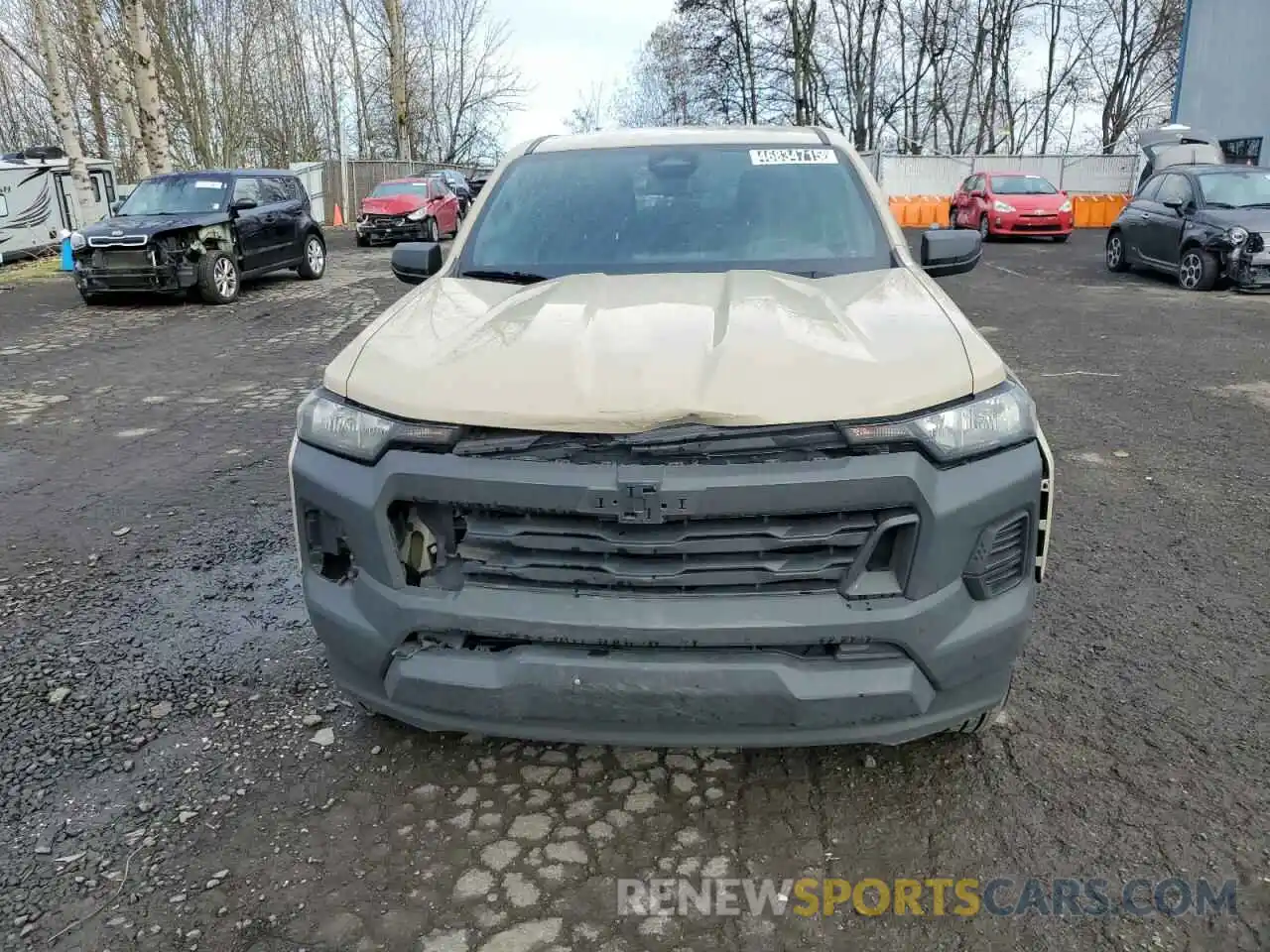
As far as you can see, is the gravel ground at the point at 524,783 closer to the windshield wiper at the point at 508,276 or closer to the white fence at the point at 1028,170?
Answer: the windshield wiper at the point at 508,276

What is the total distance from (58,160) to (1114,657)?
2262 centimetres

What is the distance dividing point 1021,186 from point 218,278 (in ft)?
57.5

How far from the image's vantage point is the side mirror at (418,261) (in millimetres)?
4180

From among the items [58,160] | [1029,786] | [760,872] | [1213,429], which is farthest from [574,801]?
[58,160]

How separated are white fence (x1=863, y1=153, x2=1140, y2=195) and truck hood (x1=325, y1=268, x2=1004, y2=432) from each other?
31.4 meters

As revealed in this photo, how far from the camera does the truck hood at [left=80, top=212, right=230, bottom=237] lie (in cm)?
1209

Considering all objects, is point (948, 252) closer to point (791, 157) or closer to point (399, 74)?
point (791, 157)

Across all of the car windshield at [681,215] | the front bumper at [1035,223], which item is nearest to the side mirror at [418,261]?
the car windshield at [681,215]

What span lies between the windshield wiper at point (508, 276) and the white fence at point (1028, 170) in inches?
1217

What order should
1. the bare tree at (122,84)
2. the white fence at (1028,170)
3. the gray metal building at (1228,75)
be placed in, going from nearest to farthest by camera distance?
the bare tree at (122,84)
the gray metal building at (1228,75)
the white fence at (1028,170)

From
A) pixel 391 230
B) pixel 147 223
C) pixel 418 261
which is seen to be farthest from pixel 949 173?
pixel 418 261

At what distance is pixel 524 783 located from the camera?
2.71 m

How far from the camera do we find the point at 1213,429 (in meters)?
6.27

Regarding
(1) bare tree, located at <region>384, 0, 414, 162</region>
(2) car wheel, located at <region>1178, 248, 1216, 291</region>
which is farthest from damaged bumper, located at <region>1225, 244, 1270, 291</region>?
(1) bare tree, located at <region>384, 0, 414, 162</region>
